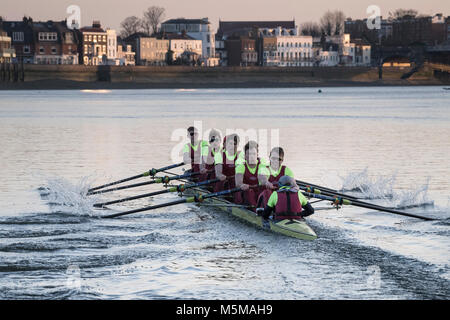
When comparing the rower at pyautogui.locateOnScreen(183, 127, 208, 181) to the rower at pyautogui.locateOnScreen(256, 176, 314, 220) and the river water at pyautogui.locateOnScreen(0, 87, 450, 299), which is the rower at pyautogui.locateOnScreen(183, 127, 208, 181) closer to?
the river water at pyautogui.locateOnScreen(0, 87, 450, 299)

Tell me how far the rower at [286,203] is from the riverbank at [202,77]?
376 feet

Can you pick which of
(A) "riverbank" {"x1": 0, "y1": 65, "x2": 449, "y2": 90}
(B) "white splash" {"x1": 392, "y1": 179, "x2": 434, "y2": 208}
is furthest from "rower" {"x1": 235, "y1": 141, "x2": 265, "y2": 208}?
(A) "riverbank" {"x1": 0, "y1": 65, "x2": 449, "y2": 90}

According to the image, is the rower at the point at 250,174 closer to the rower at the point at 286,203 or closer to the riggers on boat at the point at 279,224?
Answer: the riggers on boat at the point at 279,224

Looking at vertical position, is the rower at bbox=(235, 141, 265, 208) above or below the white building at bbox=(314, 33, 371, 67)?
below

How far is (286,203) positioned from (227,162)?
376 cm

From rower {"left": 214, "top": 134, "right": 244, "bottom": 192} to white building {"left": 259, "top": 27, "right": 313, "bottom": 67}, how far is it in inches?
6133

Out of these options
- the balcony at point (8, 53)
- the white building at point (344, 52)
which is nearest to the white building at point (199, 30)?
the white building at point (344, 52)

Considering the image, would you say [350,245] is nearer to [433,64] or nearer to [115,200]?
[115,200]

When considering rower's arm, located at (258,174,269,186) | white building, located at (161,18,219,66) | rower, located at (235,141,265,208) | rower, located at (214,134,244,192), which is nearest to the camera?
rower's arm, located at (258,174,269,186)

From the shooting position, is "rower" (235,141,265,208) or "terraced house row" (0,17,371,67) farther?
"terraced house row" (0,17,371,67)

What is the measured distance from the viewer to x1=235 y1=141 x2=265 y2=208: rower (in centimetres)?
1719

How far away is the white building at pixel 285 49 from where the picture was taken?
578ft

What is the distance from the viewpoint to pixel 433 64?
169875 mm

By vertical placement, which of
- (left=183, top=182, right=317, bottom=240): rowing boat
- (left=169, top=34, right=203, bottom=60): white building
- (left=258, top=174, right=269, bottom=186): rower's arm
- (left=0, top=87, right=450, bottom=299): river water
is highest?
(left=169, top=34, right=203, bottom=60): white building
